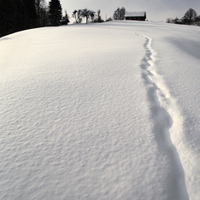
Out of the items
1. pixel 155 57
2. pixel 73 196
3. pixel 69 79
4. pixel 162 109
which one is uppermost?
pixel 155 57

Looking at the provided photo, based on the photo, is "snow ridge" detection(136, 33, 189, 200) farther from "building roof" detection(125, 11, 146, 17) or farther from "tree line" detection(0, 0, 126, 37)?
"building roof" detection(125, 11, 146, 17)

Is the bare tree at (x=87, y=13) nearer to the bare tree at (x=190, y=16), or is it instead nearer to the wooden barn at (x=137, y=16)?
the wooden barn at (x=137, y=16)

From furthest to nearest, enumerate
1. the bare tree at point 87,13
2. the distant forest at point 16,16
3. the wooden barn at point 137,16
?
the wooden barn at point 137,16, the bare tree at point 87,13, the distant forest at point 16,16

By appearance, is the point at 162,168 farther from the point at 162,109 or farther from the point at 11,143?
the point at 11,143

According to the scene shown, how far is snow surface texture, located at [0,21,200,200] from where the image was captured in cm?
72

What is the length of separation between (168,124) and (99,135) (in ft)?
1.91

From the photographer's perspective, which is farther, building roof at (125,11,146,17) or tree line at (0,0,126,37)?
building roof at (125,11,146,17)

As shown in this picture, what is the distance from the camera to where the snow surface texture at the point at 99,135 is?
2.37 feet

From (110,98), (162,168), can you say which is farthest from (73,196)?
(110,98)

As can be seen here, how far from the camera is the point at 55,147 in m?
0.90

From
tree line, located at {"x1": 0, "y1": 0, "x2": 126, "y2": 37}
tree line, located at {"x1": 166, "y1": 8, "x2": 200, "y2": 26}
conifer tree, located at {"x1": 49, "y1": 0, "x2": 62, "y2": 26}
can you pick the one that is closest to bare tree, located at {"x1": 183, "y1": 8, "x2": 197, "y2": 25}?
tree line, located at {"x1": 166, "y1": 8, "x2": 200, "y2": 26}

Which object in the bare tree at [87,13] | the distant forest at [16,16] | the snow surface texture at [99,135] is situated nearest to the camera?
the snow surface texture at [99,135]

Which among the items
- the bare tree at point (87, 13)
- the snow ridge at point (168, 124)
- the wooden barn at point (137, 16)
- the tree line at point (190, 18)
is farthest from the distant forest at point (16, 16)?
the tree line at point (190, 18)

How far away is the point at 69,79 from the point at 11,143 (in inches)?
38.5
